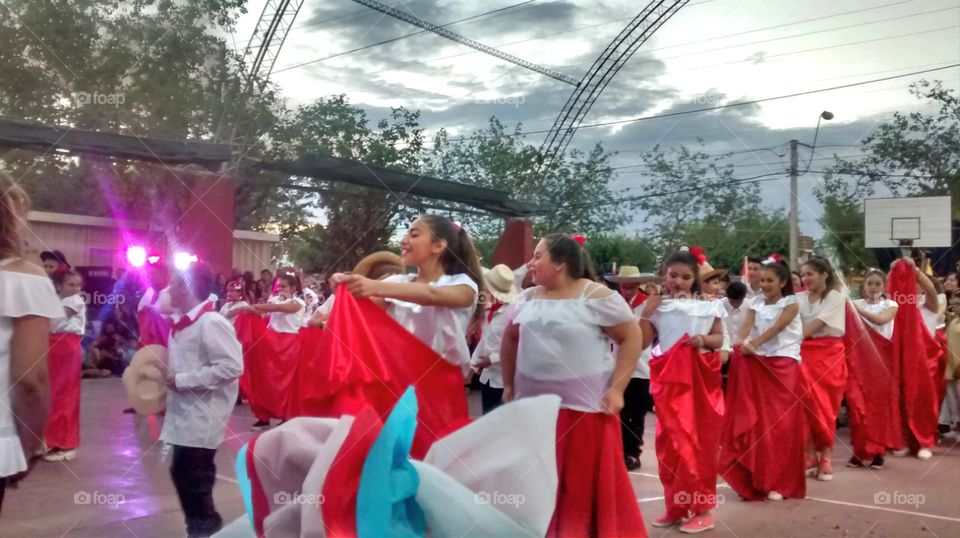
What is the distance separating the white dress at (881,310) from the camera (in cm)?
888

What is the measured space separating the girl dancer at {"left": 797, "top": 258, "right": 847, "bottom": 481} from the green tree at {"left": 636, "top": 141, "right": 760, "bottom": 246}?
1529 millimetres

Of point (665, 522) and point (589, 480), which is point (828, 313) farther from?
point (589, 480)

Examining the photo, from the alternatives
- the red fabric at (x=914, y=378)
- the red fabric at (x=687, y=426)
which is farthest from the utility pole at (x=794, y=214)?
the red fabric at (x=687, y=426)

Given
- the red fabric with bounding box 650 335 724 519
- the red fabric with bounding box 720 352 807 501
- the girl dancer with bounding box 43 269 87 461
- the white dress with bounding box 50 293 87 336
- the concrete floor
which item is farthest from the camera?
the white dress with bounding box 50 293 87 336

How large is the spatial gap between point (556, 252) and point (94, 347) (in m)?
11.3

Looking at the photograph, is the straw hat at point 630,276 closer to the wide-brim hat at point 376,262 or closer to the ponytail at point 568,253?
the ponytail at point 568,253

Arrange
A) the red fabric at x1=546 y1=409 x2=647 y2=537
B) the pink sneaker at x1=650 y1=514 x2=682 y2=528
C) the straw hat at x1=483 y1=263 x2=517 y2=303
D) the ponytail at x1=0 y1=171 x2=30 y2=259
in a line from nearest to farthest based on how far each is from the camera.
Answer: the ponytail at x1=0 y1=171 x2=30 y2=259
the red fabric at x1=546 y1=409 x2=647 y2=537
the pink sneaker at x1=650 y1=514 x2=682 y2=528
the straw hat at x1=483 y1=263 x2=517 y2=303

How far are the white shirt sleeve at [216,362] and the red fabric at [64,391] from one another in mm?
3834

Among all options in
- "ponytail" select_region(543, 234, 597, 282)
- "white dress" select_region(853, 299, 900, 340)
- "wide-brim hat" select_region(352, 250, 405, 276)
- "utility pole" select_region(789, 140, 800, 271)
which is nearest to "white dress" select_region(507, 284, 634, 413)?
"ponytail" select_region(543, 234, 597, 282)

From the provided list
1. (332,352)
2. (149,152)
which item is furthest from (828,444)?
(149,152)

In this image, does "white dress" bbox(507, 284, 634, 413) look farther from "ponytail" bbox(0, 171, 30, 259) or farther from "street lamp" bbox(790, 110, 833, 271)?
"street lamp" bbox(790, 110, 833, 271)

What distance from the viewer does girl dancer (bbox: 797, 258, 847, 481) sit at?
7.49 meters

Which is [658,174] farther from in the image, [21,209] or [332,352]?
[21,209]

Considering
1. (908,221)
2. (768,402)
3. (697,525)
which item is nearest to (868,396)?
(768,402)
